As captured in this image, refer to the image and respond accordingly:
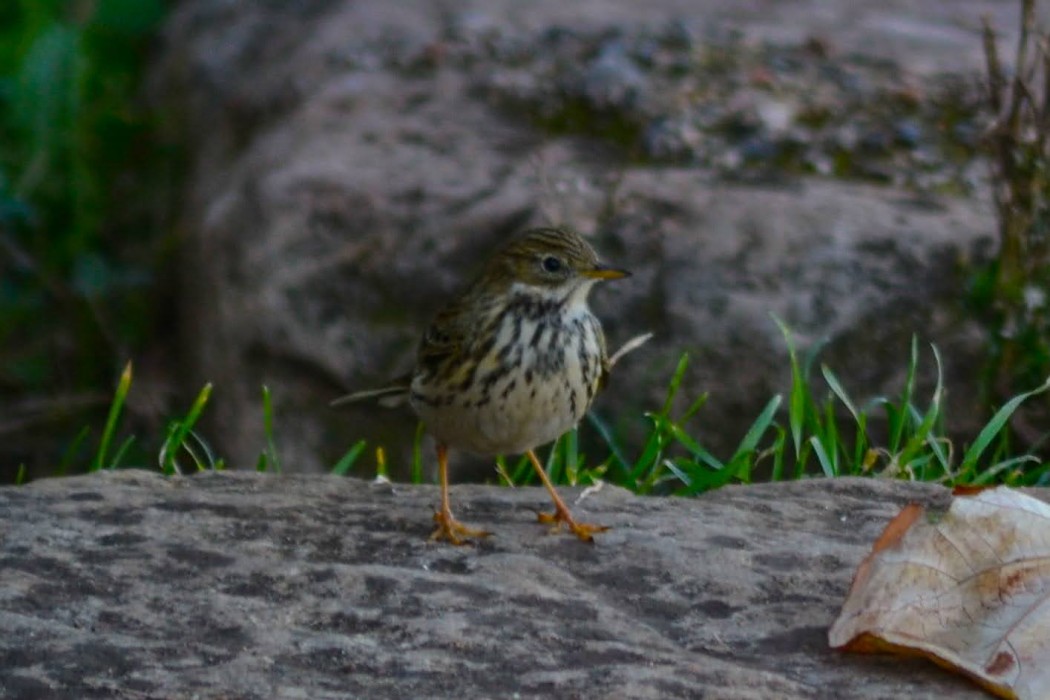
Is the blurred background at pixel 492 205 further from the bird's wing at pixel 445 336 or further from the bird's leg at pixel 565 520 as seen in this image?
the bird's leg at pixel 565 520

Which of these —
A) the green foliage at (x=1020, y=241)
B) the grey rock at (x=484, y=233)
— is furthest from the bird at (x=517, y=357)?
the green foliage at (x=1020, y=241)

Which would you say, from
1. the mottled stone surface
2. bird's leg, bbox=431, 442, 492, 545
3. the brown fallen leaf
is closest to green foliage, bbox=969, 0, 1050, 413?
the mottled stone surface

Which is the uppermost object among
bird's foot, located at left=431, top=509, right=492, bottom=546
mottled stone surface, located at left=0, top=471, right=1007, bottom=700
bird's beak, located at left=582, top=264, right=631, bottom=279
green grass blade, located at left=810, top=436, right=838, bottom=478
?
bird's beak, located at left=582, top=264, right=631, bottom=279

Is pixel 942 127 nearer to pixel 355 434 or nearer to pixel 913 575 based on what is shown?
pixel 355 434

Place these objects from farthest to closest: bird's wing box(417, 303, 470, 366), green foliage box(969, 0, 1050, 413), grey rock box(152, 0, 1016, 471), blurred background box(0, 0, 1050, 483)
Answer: grey rock box(152, 0, 1016, 471)
blurred background box(0, 0, 1050, 483)
green foliage box(969, 0, 1050, 413)
bird's wing box(417, 303, 470, 366)

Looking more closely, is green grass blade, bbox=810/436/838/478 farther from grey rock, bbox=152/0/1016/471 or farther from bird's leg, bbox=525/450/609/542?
grey rock, bbox=152/0/1016/471

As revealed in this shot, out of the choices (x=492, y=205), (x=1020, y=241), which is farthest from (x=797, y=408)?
(x=492, y=205)

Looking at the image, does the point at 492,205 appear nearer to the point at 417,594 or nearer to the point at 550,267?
the point at 550,267
